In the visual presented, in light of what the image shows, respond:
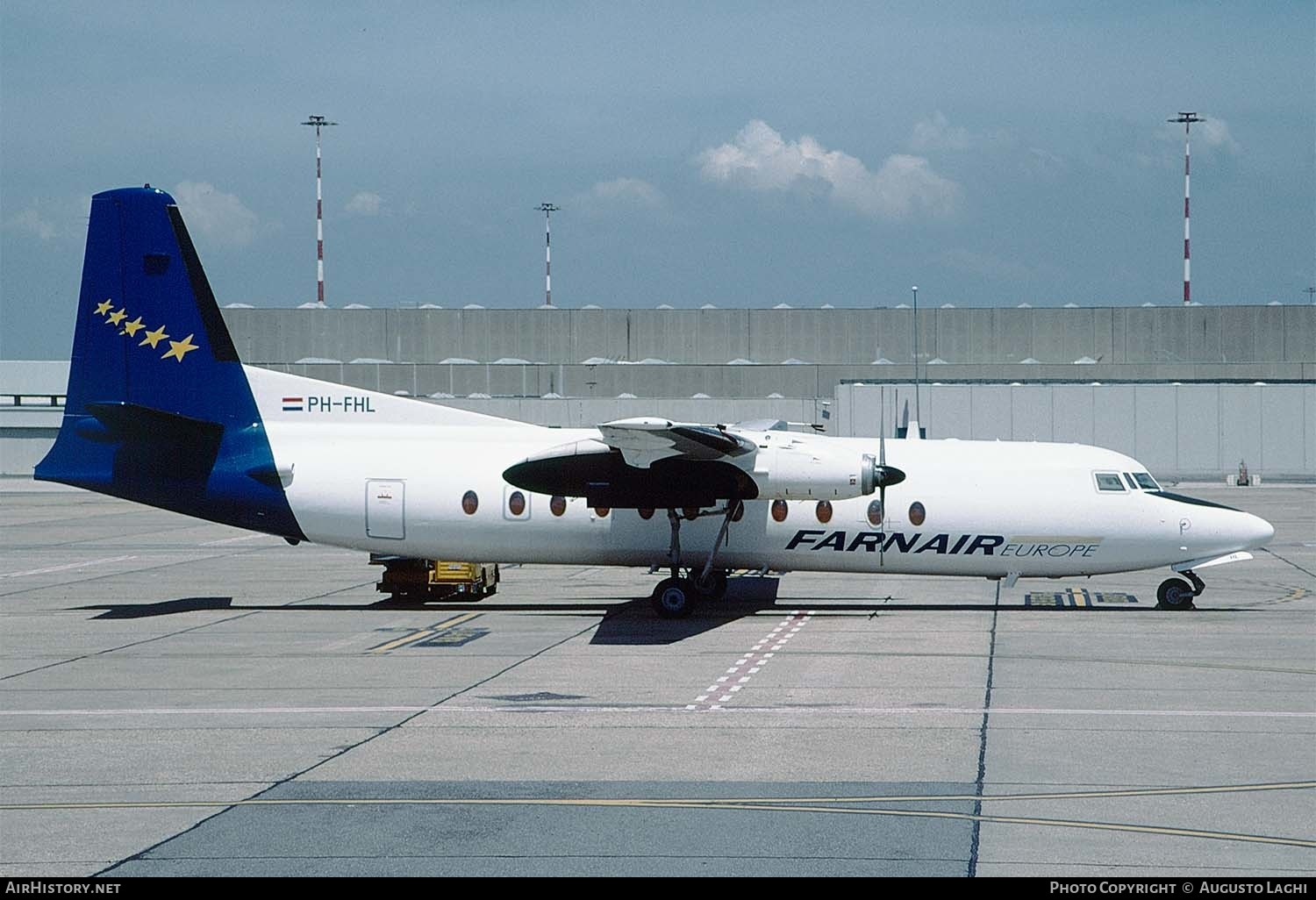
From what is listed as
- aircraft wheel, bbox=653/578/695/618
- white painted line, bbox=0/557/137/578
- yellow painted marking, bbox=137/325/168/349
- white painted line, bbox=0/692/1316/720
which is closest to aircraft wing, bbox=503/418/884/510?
aircraft wheel, bbox=653/578/695/618

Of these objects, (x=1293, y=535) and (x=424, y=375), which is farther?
(x=424, y=375)

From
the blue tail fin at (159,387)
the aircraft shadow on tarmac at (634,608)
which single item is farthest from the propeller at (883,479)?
the blue tail fin at (159,387)

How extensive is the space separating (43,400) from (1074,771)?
9151cm

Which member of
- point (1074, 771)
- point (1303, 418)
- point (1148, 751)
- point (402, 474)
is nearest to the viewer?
point (1074, 771)

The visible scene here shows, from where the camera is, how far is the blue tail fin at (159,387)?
27.1 meters

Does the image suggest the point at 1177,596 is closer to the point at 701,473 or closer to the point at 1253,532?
the point at 1253,532

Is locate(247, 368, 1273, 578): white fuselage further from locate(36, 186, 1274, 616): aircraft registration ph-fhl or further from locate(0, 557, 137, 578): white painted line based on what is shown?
locate(0, 557, 137, 578): white painted line

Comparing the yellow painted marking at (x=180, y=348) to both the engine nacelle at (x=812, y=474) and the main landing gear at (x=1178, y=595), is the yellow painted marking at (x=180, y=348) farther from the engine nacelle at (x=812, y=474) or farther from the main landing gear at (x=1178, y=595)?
the main landing gear at (x=1178, y=595)

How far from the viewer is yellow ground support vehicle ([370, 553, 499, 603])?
2903 centimetres

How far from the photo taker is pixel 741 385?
83.9 meters

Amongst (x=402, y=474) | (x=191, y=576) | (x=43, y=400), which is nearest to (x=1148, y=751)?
(x=402, y=474)

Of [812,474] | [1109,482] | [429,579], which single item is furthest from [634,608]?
[1109,482]

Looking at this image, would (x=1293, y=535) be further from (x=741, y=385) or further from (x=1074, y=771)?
(x=741, y=385)

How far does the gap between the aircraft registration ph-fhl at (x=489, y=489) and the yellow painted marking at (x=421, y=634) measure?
4.84 feet
